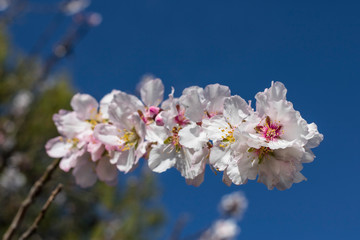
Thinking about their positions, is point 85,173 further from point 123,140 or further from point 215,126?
point 215,126

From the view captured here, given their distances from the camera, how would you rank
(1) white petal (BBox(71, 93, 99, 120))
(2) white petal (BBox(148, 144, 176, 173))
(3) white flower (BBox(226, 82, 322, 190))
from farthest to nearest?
(1) white petal (BBox(71, 93, 99, 120)) → (2) white petal (BBox(148, 144, 176, 173)) → (3) white flower (BBox(226, 82, 322, 190))

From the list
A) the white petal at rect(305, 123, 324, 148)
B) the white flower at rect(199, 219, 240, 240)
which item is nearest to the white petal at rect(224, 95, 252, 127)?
the white petal at rect(305, 123, 324, 148)

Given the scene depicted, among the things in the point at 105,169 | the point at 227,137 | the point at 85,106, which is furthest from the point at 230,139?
the point at 85,106

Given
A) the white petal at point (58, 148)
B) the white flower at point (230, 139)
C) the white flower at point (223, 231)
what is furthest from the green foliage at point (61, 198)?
the white flower at point (230, 139)

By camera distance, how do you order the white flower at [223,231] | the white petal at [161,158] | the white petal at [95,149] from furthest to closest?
1. the white flower at [223,231]
2. the white petal at [95,149]
3. the white petal at [161,158]

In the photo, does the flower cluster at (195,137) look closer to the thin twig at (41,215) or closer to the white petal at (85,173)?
the white petal at (85,173)

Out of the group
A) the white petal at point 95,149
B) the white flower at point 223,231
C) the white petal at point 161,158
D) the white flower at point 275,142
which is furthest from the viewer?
the white flower at point 223,231

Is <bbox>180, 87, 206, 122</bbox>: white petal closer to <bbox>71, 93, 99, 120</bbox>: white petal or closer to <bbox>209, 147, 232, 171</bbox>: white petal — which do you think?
<bbox>209, 147, 232, 171</bbox>: white petal
